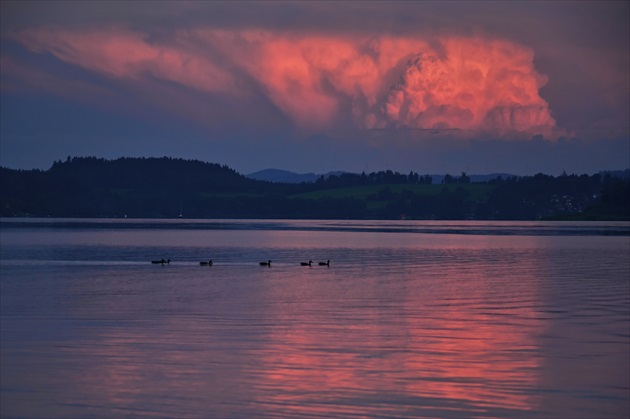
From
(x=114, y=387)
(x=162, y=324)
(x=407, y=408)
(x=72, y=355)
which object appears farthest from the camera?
(x=162, y=324)

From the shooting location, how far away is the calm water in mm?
23391

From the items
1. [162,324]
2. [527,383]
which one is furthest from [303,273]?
[527,383]

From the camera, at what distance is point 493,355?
29.6 meters

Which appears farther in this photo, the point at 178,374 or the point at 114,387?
the point at 178,374

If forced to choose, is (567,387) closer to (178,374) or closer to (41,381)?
(178,374)

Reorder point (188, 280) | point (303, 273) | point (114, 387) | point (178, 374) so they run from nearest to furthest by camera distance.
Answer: point (114, 387) → point (178, 374) → point (188, 280) → point (303, 273)

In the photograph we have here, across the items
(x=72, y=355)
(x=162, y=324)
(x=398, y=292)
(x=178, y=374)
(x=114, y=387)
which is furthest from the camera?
(x=398, y=292)


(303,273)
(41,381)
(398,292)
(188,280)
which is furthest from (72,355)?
(303,273)

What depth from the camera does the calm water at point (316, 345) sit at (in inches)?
921

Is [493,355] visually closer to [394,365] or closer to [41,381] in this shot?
[394,365]

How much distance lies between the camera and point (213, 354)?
97.2 ft

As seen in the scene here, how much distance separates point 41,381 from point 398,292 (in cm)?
2838

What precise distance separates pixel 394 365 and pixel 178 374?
20.3 feet

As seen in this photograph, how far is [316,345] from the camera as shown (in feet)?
104
